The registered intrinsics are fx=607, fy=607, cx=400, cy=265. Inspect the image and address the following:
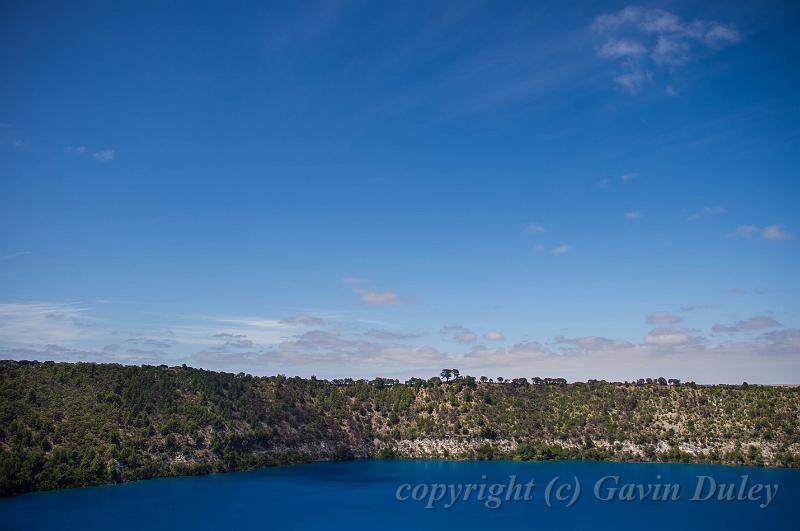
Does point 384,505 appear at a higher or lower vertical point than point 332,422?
lower

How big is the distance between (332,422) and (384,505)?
58.0 metres

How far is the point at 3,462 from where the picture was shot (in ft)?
271

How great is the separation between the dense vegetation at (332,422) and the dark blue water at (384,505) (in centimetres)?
571

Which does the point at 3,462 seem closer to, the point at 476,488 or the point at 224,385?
the point at 224,385

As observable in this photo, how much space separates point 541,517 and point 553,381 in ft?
286

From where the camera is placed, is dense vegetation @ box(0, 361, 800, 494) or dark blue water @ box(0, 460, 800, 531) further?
dense vegetation @ box(0, 361, 800, 494)

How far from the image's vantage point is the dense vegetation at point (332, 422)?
93188 mm

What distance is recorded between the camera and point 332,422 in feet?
454

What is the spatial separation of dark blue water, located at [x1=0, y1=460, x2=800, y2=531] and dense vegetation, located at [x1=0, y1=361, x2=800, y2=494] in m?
5.71

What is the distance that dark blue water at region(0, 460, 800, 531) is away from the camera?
6856 centimetres

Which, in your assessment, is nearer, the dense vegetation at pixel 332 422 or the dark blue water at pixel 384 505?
the dark blue water at pixel 384 505

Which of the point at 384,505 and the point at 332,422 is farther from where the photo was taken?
the point at 332,422

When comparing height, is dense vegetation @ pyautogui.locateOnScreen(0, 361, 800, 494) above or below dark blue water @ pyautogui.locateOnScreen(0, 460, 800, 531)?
above

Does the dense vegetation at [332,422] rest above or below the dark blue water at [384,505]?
above
